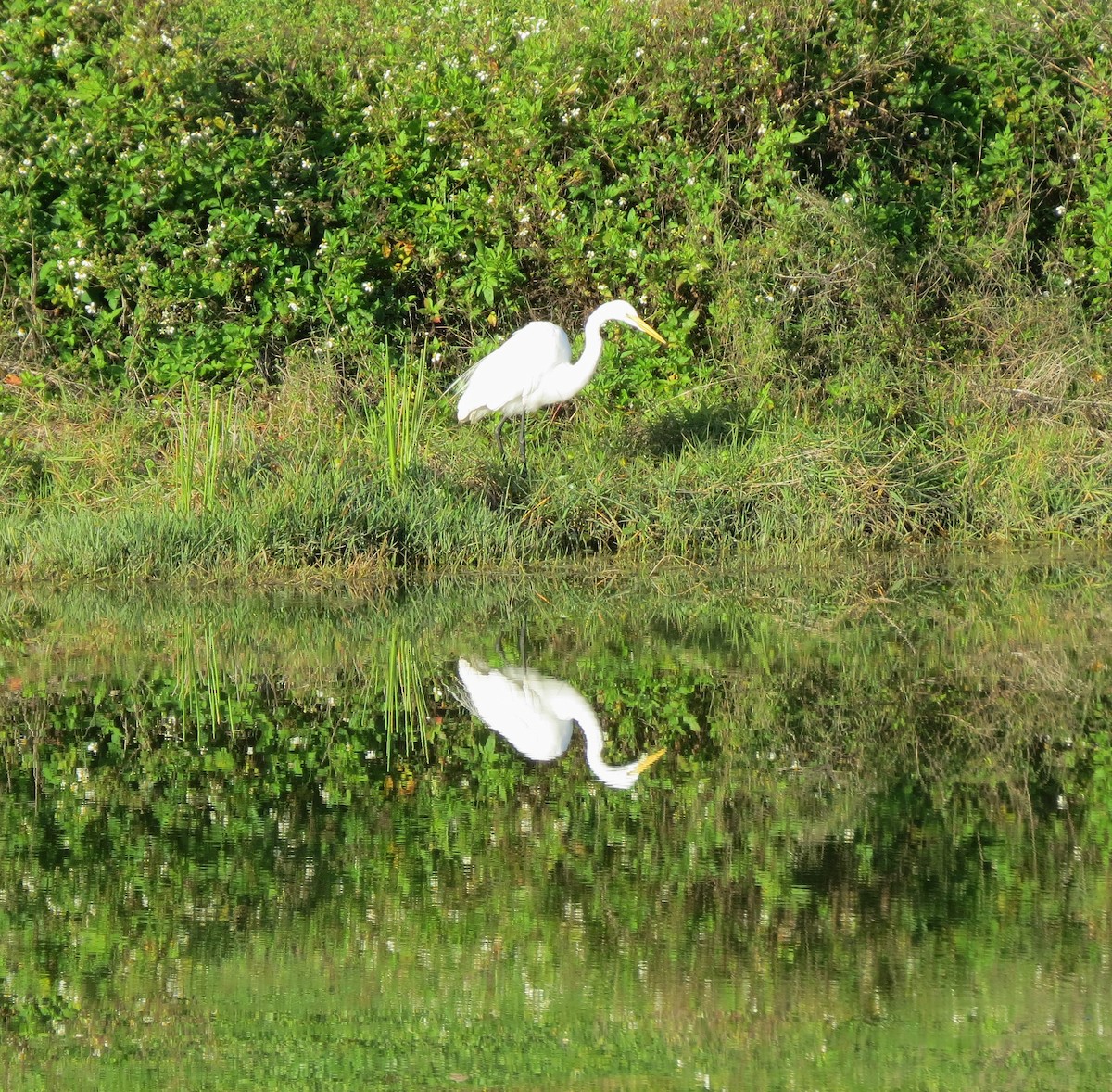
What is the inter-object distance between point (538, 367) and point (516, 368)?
143mm

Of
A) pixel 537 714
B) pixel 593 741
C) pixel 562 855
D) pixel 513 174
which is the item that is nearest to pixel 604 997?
pixel 562 855

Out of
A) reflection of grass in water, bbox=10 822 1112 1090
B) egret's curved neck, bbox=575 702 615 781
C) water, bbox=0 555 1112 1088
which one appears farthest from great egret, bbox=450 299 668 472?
reflection of grass in water, bbox=10 822 1112 1090

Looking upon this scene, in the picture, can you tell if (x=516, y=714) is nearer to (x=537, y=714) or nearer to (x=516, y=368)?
(x=537, y=714)

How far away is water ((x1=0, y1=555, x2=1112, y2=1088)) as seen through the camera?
365 centimetres

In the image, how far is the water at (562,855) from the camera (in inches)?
144

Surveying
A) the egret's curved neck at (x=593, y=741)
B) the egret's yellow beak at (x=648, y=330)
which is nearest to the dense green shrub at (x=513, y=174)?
the egret's yellow beak at (x=648, y=330)

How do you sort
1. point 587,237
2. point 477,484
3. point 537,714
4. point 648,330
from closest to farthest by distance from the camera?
1. point 537,714
2. point 477,484
3. point 648,330
4. point 587,237

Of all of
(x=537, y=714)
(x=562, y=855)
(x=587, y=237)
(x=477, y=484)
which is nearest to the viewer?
(x=562, y=855)

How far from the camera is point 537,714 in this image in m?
6.45

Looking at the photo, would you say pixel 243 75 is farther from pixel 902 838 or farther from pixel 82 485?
pixel 902 838

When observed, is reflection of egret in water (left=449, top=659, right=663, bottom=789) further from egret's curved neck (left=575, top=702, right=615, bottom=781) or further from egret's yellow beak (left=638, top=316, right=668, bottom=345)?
egret's yellow beak (left=638, top=316, right=668, bottom=345)

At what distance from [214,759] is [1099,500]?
21.7 ft

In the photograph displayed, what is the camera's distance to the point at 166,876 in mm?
4633

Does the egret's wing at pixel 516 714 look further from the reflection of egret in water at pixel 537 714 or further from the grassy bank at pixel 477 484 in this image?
the grassy bank at pixel 477 484
